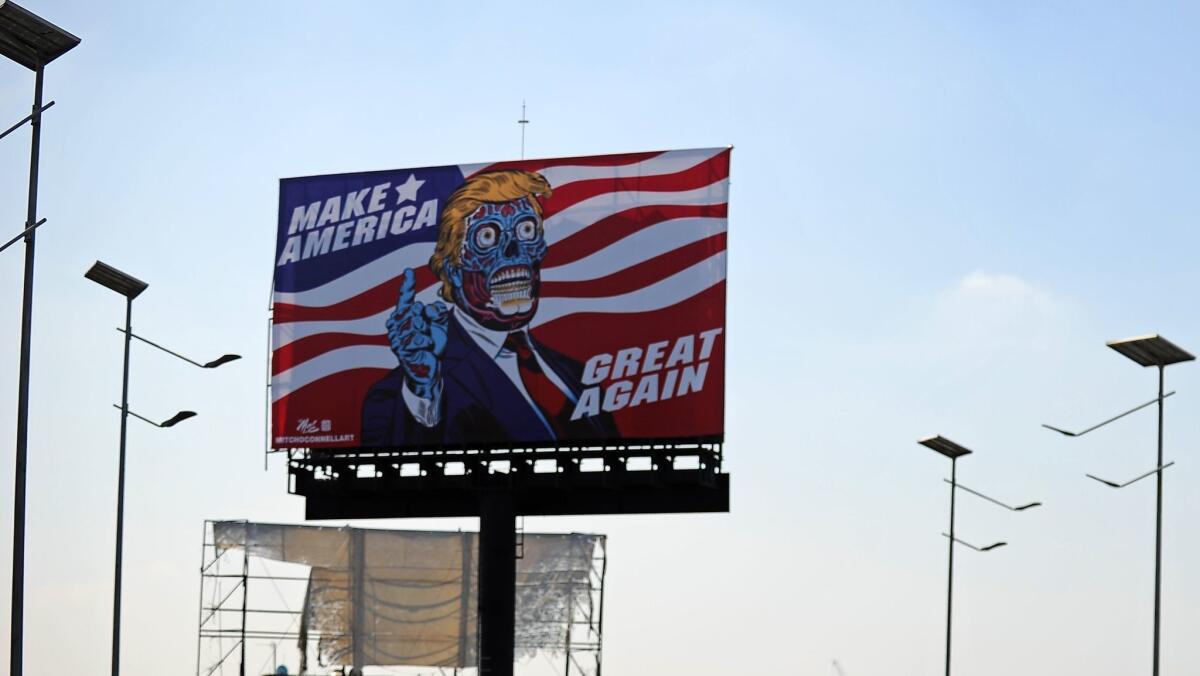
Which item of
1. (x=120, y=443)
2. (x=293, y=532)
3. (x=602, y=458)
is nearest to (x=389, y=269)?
(x=602, y=458)

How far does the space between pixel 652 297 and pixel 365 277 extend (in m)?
7.67

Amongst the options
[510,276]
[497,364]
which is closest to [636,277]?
[510,276]

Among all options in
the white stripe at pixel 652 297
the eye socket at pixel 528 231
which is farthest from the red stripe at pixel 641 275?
the eye socket at pixel 528 231

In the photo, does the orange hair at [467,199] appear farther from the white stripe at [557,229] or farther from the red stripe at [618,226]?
the red stripe at [618,226]

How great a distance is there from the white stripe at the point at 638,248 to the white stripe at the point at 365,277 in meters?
3.43

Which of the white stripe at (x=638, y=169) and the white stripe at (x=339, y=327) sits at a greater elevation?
the white stripe at (x=638, y=169)

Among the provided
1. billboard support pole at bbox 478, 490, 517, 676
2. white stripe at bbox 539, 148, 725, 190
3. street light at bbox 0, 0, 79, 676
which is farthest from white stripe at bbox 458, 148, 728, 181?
street light at bbox 0, 0, 79, 676

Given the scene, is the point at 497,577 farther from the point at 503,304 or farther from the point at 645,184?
the point at 645,184

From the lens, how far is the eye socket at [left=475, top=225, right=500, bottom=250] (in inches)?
2083

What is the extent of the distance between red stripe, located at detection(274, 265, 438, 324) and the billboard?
0.04 m

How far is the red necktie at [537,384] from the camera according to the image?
51.7 meters

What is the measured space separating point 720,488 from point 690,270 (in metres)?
5.23

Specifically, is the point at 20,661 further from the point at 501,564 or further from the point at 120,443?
the point at 501,564

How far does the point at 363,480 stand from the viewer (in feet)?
177
